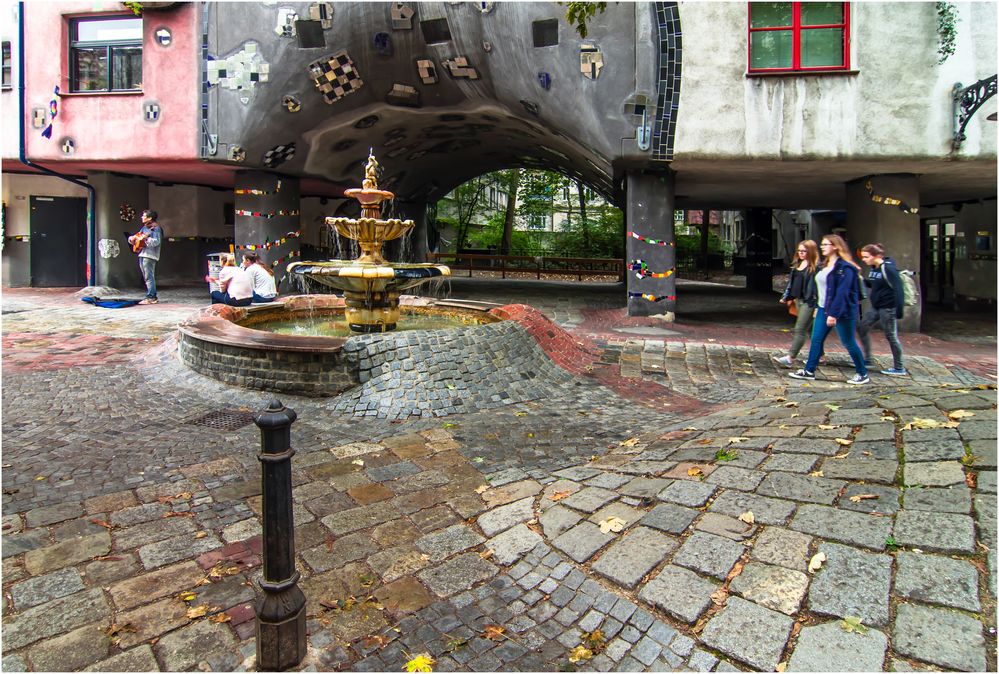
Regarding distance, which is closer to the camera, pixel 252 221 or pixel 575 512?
pixel 575 512

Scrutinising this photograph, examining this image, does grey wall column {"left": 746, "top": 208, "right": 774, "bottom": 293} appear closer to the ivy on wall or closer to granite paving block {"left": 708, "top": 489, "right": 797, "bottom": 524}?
the ivy on wall

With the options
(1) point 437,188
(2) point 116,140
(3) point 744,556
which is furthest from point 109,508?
(1) point 437,188

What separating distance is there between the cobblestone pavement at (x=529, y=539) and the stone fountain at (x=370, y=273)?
2587 mm

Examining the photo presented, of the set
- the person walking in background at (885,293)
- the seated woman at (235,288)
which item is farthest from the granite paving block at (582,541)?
the seated woman at (235,288)

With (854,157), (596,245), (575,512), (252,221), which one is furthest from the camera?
(596,245)

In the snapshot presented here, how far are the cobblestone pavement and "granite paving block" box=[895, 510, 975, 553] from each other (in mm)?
11

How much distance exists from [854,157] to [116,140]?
1491cm

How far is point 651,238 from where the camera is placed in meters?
13.3

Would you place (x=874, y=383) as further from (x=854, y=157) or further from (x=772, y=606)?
(x=772, y=606)

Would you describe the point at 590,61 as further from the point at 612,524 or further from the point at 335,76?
the point at 612,524

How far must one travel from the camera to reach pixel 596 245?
35562 millimetres

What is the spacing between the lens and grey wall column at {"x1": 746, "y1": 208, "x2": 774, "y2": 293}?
23.2 metres

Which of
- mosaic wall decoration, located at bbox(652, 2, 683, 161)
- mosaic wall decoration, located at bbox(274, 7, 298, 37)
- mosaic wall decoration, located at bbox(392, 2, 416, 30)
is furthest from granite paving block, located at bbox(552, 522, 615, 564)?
mosaic wall decoration, located at bbox(274, 7, 298, 37)

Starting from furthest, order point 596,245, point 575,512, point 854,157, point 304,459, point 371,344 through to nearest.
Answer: point 596,245, point 854,157, point 371,344, point 304,459, point 575,512
